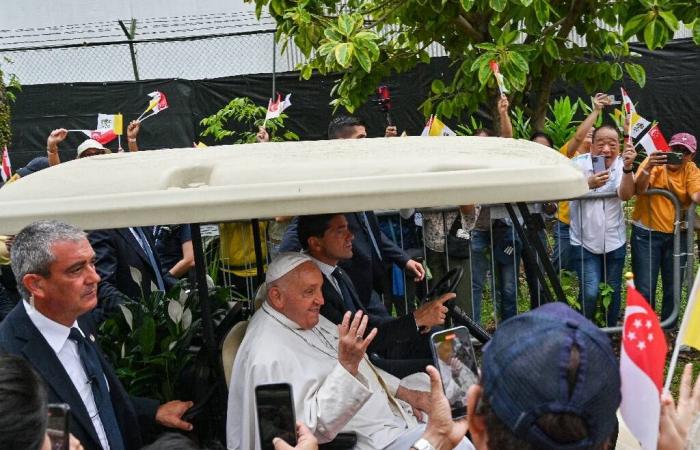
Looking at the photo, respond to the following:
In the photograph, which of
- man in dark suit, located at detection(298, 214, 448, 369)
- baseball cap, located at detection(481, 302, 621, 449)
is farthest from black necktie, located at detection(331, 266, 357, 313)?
baseball cap, located at detection(481, 302, 621, 449)

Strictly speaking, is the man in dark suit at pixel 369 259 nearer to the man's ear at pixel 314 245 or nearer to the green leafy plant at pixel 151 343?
the man's ear at pixel 314 245

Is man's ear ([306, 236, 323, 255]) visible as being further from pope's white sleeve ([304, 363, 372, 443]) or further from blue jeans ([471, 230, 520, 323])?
blue jeans ([471, 230, 520, 323])

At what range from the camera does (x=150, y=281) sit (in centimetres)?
529

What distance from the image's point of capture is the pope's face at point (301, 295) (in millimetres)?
3711

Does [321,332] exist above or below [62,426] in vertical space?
below

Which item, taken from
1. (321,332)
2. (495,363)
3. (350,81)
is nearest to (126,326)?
(321,332)

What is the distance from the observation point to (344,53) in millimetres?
5980

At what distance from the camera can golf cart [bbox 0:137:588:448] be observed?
2.86 m

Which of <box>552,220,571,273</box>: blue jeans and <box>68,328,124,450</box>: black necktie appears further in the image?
<box>552,220,571,273</box>: blue jeans

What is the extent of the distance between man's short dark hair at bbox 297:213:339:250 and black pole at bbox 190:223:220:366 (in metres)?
0.77

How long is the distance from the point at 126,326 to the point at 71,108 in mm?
9378

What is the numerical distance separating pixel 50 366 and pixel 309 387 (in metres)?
1.01

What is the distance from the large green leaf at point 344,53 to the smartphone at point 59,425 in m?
4.04

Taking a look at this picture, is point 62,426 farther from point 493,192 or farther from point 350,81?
point 350,81
